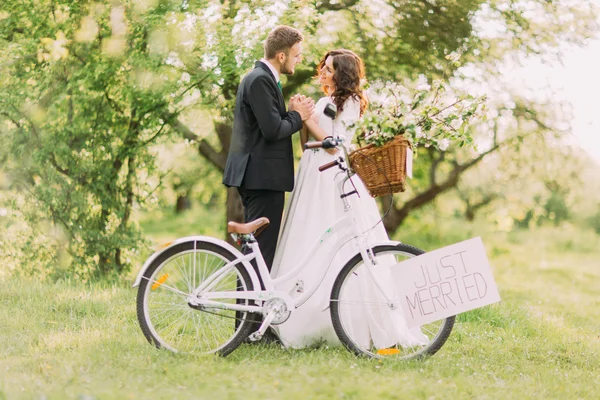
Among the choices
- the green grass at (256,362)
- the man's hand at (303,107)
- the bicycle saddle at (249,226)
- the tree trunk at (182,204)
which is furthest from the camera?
the tree trunk at (182,204)

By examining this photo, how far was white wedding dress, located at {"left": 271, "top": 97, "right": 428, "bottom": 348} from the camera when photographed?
4.64 metres

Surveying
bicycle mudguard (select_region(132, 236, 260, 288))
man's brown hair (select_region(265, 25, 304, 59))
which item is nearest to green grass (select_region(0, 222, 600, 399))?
bicycle mudguard (select_region(132, 236, 260, 288))

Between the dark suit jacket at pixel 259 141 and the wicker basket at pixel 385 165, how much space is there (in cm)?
54

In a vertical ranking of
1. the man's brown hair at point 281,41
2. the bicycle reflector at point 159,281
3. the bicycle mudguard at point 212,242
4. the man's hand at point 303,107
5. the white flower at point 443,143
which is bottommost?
the bicycle reflector at point 159,281

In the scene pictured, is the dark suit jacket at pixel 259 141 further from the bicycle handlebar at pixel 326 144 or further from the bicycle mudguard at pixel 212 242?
the bicycle mudguard at pixel 212 242

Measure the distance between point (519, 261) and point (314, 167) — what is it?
1086 centimetres

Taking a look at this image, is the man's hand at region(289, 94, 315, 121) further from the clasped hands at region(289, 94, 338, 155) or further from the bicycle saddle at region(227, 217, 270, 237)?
the bicycle saddle at region(227, 217, 270, 237)

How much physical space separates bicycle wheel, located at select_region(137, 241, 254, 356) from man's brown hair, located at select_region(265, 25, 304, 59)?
1271 mm

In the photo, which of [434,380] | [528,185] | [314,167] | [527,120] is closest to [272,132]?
[314,167]

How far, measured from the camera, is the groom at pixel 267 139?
4430 millimetres

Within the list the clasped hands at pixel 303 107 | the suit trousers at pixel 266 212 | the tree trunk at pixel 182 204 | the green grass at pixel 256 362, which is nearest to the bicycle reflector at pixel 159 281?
the green grass at pixel 256 362

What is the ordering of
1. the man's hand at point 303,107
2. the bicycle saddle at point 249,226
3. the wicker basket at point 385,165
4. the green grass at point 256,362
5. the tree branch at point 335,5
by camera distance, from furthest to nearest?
the tree branch at point 335,5
the man's hand at point 303,107
the bicycle saddle at point 249,226
the wicker basket at point 385,165
the green grass at point 256,362

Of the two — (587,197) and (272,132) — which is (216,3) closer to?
(272,132)

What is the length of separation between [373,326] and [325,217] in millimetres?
771
